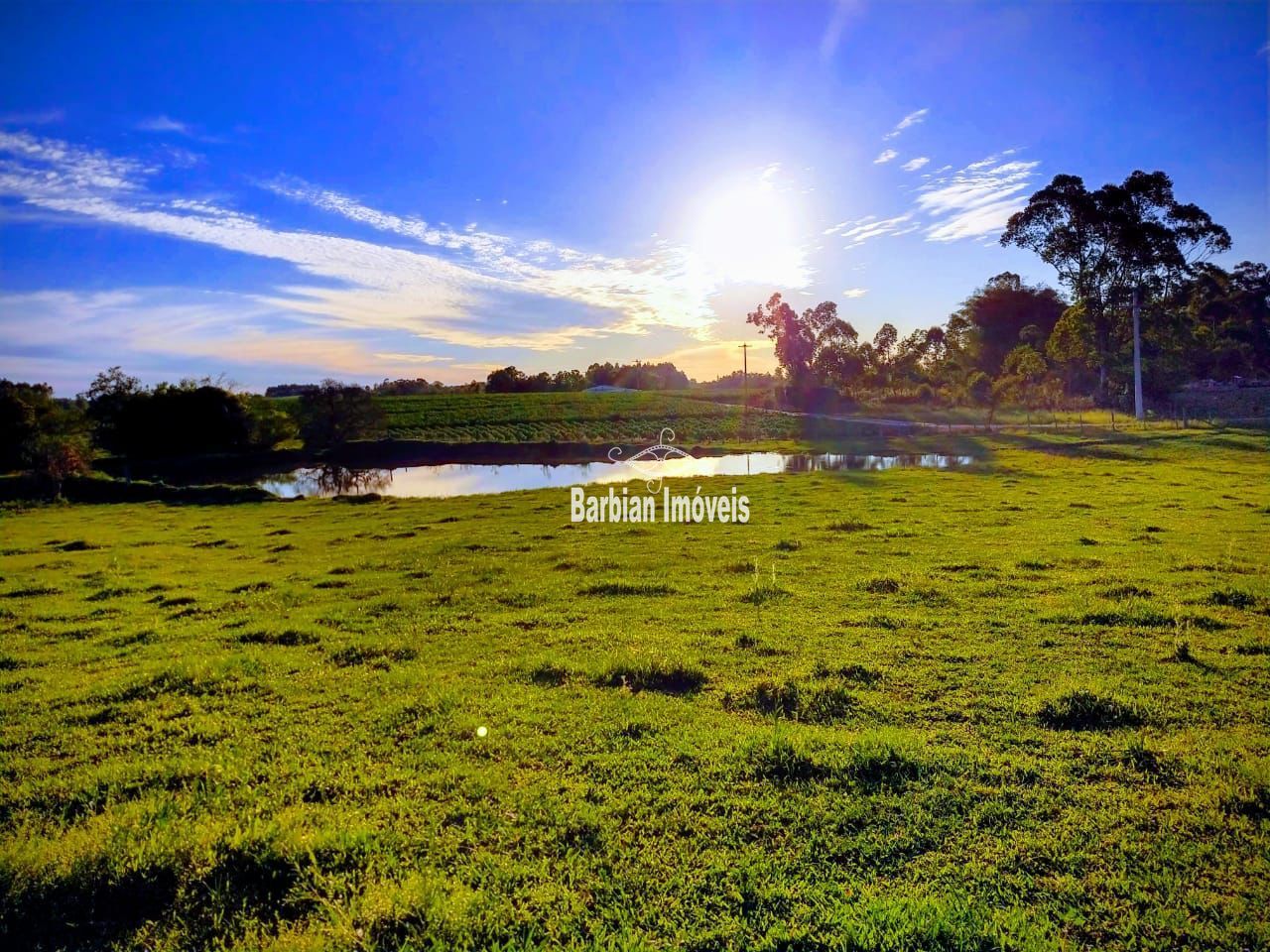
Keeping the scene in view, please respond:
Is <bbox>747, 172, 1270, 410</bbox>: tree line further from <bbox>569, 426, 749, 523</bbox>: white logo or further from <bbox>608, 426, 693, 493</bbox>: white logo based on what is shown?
<bbox>569, 426, 749, 523</bbox>: white logo

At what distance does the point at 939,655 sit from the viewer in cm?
785

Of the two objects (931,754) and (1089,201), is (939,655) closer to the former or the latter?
(931,754)

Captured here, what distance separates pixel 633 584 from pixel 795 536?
19.6 feet

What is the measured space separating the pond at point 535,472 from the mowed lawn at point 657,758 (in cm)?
2473

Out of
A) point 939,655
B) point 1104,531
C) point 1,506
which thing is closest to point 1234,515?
point 1104,531

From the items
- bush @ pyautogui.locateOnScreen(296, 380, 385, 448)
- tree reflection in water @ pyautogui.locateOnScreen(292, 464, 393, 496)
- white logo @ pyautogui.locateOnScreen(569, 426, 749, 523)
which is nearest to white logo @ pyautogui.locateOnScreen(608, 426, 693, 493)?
white logo @ pyautogui.locateOnScreen(569, 426, 749, 523)

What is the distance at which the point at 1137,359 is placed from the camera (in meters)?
48.8

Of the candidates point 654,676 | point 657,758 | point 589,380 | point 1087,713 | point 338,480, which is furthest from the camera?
point 589,380

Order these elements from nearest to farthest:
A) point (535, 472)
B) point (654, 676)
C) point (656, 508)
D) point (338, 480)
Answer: point (654, 676) → point (656, 508) → point (535, 472) → point (338, 480)

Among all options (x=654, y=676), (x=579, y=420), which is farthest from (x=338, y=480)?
(x=654, y=676)

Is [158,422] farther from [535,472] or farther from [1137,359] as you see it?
[1137,359]

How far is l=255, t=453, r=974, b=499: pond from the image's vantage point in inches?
1495

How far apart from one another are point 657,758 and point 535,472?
1634 inches

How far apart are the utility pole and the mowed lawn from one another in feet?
151
